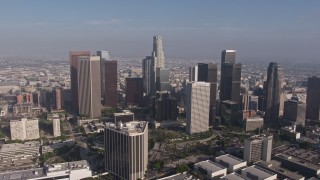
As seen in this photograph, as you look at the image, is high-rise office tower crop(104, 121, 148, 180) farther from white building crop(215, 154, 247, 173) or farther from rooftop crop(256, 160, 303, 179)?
rooftop crop(256, 160, 303, 179)

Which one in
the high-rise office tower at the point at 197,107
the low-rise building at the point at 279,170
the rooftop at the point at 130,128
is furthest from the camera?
the high-rise office tower at the point at 197,107

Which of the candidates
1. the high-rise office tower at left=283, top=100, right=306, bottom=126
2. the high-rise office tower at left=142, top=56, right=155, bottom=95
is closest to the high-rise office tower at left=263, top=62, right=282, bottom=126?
the high-rise office tower at left=283, top=100, right=306, bottom=126

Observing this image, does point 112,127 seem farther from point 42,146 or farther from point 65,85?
point 65,85

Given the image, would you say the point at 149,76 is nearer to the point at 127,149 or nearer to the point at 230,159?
the point at 230,159

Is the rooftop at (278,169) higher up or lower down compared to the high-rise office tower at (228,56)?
lower down

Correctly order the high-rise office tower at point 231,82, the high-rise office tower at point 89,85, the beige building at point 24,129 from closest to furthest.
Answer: the beige building at point 24,129, the high-rise office tower at point 89,85, the high-rise office tower at point 231,82

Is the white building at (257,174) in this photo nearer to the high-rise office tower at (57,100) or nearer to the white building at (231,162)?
the white building at (231,162)

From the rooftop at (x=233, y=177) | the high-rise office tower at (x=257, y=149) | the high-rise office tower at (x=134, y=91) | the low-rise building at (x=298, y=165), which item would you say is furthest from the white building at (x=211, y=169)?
the high-rise office tower at (x=134, y=91)
